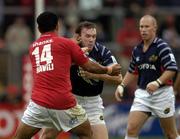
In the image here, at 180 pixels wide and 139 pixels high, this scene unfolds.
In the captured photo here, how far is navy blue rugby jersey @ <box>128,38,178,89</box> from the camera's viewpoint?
43.7ft

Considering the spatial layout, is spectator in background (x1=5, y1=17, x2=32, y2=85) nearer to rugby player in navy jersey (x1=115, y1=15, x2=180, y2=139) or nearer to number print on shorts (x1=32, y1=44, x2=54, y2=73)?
rugby player in navy jersey (x1=115, y1=15, x2=180, y2=139)

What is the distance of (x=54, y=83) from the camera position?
37.7 ft

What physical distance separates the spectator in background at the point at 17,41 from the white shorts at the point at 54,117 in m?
9.16

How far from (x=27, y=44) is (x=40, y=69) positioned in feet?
32.1

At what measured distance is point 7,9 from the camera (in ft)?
72.3

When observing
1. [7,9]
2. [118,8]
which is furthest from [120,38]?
[7,9]

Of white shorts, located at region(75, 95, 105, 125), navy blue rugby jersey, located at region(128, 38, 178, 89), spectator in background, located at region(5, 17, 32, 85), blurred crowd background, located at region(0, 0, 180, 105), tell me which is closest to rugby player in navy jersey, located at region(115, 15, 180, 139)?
navy blue rugby jersey, located at region(128, 38, 178, 89)

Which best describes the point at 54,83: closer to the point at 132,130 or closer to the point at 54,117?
the point at 54,117

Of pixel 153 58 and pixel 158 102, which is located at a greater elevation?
pixel 153 58

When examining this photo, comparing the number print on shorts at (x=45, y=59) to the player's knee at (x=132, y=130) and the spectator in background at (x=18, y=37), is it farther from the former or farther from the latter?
the spectator in background at (x=18, y=37)

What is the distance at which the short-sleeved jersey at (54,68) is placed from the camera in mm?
11461

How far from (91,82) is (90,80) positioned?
5cm

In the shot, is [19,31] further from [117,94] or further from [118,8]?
[117,94]

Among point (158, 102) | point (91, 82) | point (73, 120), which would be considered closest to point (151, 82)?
point (158, 102)
